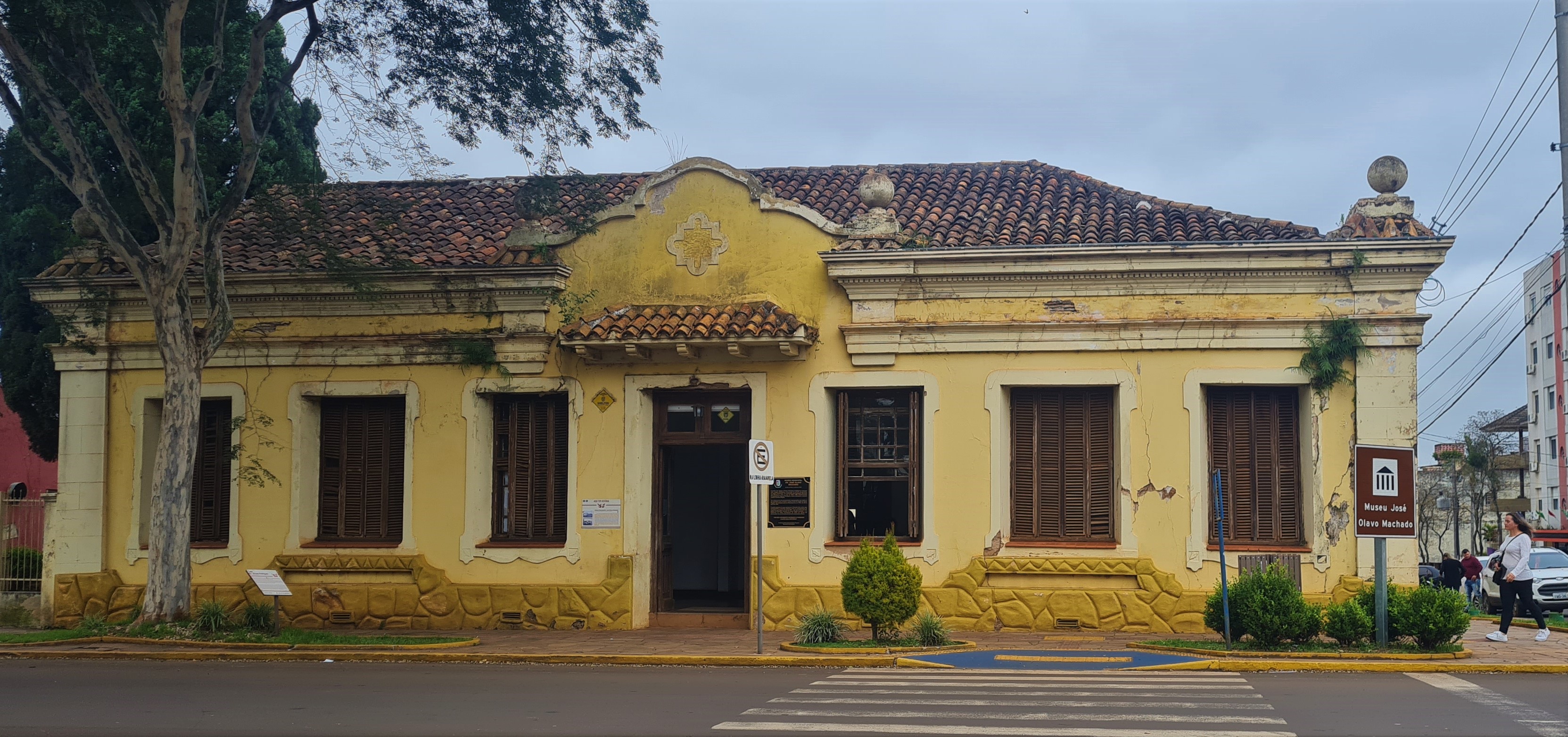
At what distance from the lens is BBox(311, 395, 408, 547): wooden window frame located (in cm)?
1947

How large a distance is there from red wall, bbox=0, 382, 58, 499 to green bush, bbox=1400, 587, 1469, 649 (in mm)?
35262

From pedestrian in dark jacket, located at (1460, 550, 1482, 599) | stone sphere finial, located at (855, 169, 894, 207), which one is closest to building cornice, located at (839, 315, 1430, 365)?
stone sphere finial, located at (855, 169, 894, 207)

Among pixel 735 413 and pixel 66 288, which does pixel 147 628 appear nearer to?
pixel 66 288

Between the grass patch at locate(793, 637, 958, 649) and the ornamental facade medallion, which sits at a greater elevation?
the ornamental facade medallion

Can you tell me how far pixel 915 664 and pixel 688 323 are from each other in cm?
562

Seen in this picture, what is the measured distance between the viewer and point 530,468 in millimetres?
19172

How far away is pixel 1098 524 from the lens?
17.8 metres

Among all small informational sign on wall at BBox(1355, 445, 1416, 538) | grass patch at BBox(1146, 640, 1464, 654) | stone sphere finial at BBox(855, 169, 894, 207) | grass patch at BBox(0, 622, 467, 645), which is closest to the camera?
grass patch at BBox(1146, 640, 1464, 654)

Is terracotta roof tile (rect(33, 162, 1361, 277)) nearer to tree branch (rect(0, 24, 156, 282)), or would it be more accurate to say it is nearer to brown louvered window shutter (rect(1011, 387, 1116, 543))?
brown louvered window shutter (rect(1011, 387, 1116, 543))

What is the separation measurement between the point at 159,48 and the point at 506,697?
30.0 feet

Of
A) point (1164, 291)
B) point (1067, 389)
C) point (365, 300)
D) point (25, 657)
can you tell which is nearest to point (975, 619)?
point (1067, 389)

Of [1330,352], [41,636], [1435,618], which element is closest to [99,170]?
[41,636]

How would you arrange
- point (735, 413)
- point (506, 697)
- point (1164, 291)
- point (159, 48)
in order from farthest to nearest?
point (735, 413) < point (1164, 291) < point (159, 48) < point (506, 697)

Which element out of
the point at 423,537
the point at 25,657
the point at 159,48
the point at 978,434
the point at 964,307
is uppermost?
the point at 159,48
